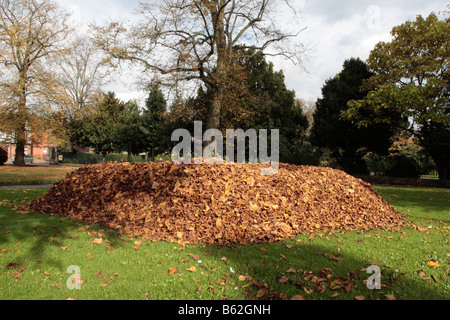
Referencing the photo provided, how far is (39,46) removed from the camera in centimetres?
2389

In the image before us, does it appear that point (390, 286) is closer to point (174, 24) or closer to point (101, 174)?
point (101, 174)

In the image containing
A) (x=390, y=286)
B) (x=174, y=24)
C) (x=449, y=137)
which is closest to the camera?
(x=390, y=286)

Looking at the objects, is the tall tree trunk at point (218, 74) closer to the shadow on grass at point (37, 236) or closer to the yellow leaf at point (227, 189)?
the yellow leaf at point (227, 189)

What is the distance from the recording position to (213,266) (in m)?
3.60

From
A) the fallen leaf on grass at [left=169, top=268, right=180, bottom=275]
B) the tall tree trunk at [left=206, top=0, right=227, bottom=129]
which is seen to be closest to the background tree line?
the tall tree trunk at [left=206, top=0, right=227, bottom=129]

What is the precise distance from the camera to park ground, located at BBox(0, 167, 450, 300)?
9.72 ft

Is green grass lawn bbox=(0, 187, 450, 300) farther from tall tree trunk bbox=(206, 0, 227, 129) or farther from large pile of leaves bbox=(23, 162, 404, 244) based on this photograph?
tall tree trunk bbox=(206, 0, 227, 129)

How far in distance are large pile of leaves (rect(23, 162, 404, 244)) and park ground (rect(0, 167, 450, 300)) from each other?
0.45 metres

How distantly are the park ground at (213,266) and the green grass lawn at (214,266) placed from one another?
1 centimetres

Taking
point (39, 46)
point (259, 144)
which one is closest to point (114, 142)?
point (39, 46)

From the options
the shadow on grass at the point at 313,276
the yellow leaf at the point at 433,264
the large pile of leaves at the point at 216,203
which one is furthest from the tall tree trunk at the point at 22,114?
the yellow leaf at the point at 433,264

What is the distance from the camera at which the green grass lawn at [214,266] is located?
2.97 meters

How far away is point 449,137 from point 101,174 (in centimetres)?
1857
